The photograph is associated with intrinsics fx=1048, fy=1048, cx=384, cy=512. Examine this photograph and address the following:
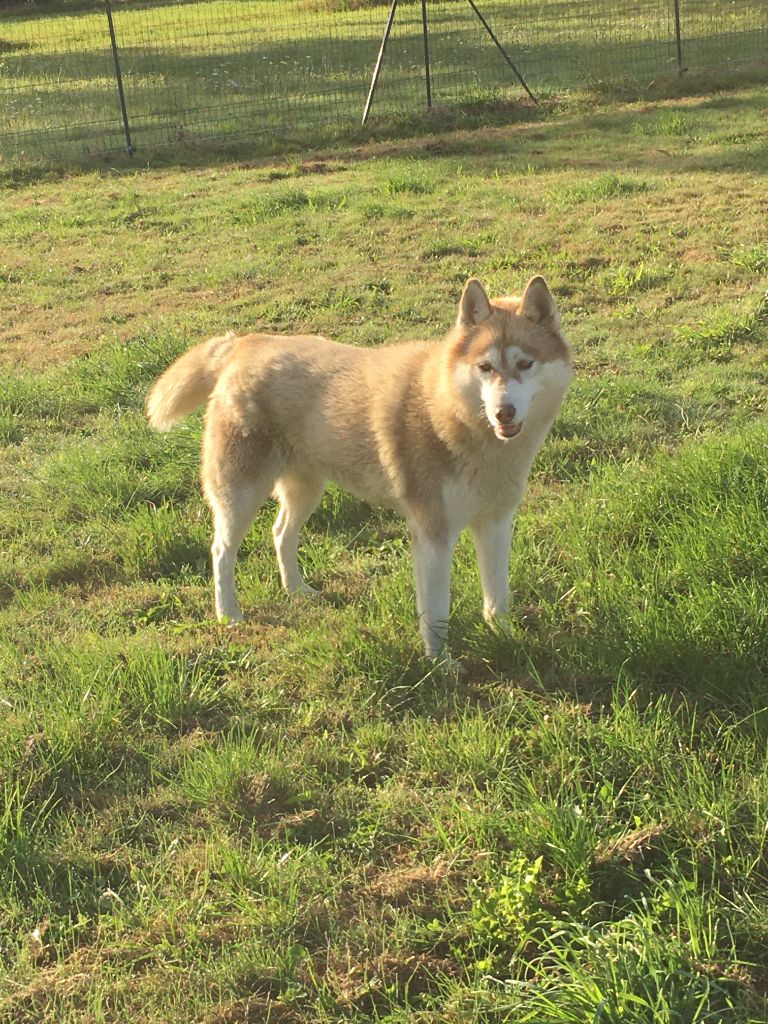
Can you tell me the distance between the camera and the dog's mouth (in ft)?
12.0

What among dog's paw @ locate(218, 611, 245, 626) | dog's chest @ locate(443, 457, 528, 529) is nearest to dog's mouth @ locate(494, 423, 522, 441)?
dog's chest @ locate(443, 457, 528, 529)

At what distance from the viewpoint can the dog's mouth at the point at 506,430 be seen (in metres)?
3.67

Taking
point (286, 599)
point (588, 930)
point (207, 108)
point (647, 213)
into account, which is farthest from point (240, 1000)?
point (207, 108)

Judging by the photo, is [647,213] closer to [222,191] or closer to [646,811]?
[222,191]

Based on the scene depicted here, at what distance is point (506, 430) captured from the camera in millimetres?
3676

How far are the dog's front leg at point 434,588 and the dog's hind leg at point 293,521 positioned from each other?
2.85 ft

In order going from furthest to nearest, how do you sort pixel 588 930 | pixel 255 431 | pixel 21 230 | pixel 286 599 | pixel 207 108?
pixel 207 108, pixel 21 230, pixel 286 599, pixel 255 431, pixel 588 930

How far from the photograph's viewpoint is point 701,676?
347 cm

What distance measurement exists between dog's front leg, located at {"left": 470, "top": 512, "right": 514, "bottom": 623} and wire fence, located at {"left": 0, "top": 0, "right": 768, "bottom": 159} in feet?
37.4

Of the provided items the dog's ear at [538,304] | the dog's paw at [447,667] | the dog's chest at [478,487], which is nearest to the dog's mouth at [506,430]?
the dog's chest at [478,487]

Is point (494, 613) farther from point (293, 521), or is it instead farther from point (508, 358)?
point (293, 521)

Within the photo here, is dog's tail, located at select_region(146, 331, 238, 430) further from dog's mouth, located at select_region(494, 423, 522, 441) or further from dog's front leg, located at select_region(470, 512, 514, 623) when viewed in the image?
dog's mouth, located at select_region(494, 423, 522, 441)

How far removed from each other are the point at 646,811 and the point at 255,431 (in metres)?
2.29

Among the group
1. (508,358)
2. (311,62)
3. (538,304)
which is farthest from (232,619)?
(311,62)
